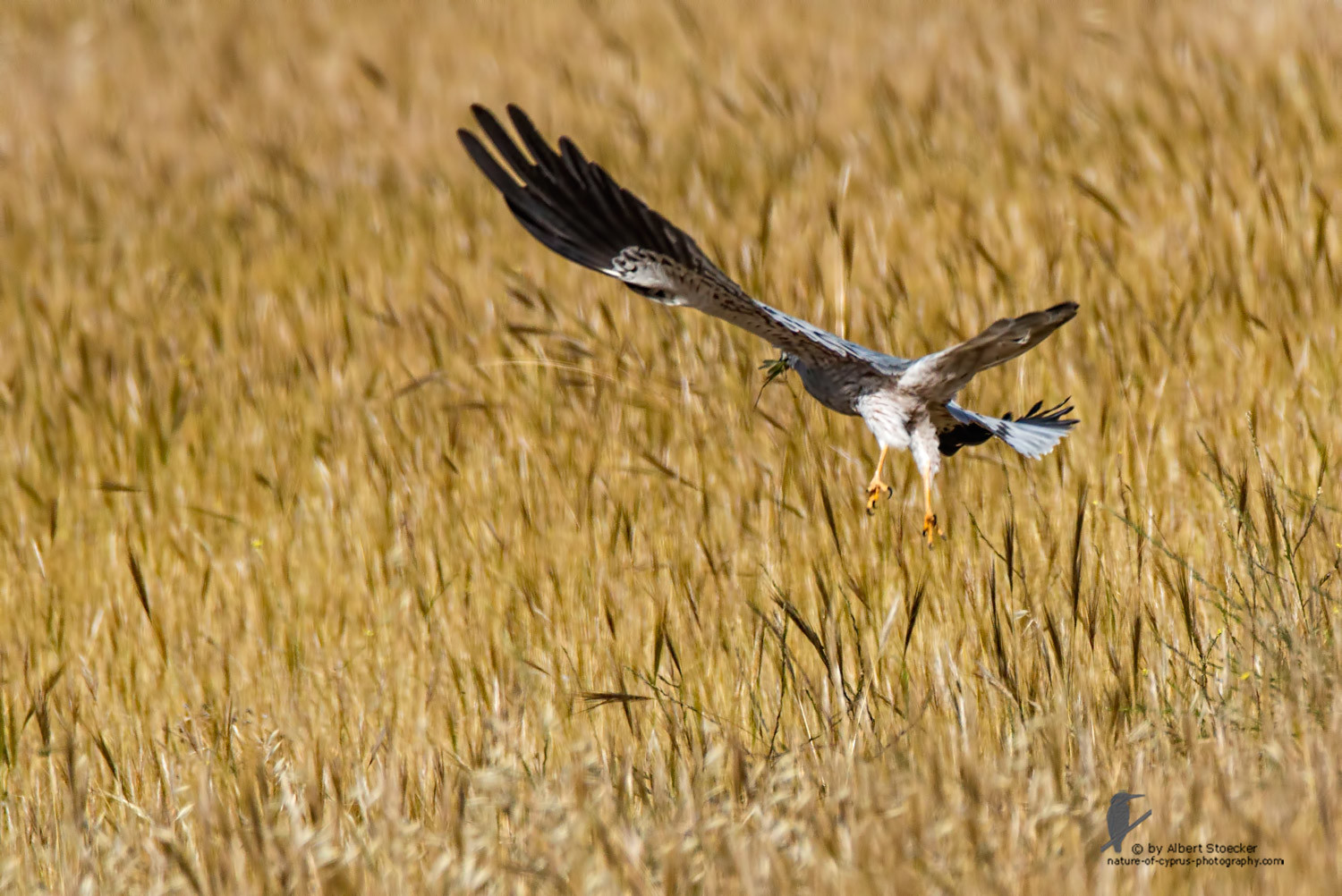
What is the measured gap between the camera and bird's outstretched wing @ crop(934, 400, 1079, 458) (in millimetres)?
2881

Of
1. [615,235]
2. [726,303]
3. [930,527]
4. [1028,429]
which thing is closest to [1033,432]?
[1028,429]

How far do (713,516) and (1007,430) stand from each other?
2.82 feet

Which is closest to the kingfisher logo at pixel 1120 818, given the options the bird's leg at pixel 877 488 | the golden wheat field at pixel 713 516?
the golden wheat field at pixel 713 516

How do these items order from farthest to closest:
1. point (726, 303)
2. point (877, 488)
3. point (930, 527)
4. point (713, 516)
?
point (713, 516), point (877, 488), point (930, 527), point (726, 303)

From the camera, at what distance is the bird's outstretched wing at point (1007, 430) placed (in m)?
2.88

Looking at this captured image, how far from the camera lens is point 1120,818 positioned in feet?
7.11

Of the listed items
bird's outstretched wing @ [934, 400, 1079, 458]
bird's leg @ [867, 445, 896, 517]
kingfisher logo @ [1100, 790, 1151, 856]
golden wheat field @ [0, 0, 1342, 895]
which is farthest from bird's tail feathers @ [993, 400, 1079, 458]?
kingfisher logo @ [1100, 790, 1151, 856]

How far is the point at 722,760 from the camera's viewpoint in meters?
2.64

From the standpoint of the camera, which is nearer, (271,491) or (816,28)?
(271,491)

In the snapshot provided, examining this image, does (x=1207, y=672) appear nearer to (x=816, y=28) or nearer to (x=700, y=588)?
(x=700, y=588)

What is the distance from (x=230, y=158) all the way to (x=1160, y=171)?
16.0 ft

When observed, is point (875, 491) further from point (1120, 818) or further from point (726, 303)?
point (1120, 818)

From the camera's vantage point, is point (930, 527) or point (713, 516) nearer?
point (930, 527)

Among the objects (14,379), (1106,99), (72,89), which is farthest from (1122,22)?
(72,89)
